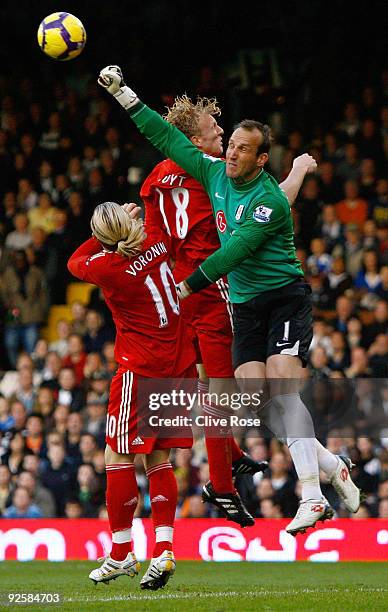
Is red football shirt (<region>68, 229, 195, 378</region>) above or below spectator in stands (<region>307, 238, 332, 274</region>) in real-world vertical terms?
below

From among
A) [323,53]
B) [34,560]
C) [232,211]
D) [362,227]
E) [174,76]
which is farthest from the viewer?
[174,76]

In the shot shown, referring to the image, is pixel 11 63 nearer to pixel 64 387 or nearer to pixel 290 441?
pixel 64 387

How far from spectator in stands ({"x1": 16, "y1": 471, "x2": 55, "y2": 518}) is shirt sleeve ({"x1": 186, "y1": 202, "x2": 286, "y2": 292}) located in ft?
22.0

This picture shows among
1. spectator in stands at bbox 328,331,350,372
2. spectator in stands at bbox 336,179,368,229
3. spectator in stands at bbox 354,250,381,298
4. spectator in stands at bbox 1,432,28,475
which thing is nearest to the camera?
spectator in stands at bbox 328,331,350,372

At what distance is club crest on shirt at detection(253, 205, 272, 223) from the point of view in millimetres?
8305

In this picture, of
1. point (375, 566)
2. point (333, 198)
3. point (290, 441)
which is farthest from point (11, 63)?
point (290, 441)

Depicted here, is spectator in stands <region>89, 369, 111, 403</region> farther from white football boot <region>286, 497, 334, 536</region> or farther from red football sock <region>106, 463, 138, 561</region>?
white football boot <region>286, 497, 334, 536</region>

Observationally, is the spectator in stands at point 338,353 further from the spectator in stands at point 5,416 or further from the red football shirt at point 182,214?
the red football shirt at point 182,214

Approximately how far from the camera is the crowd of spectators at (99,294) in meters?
13.6

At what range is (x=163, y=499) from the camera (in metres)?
8.70

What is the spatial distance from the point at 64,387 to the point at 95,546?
3181 mm

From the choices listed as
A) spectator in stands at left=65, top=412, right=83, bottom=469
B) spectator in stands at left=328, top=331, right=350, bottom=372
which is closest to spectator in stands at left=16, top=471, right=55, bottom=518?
spectator in stands at left=65, top=412, right=83, bottom=469

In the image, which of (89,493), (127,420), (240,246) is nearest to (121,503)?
(127,420)

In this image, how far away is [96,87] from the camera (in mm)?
20219
